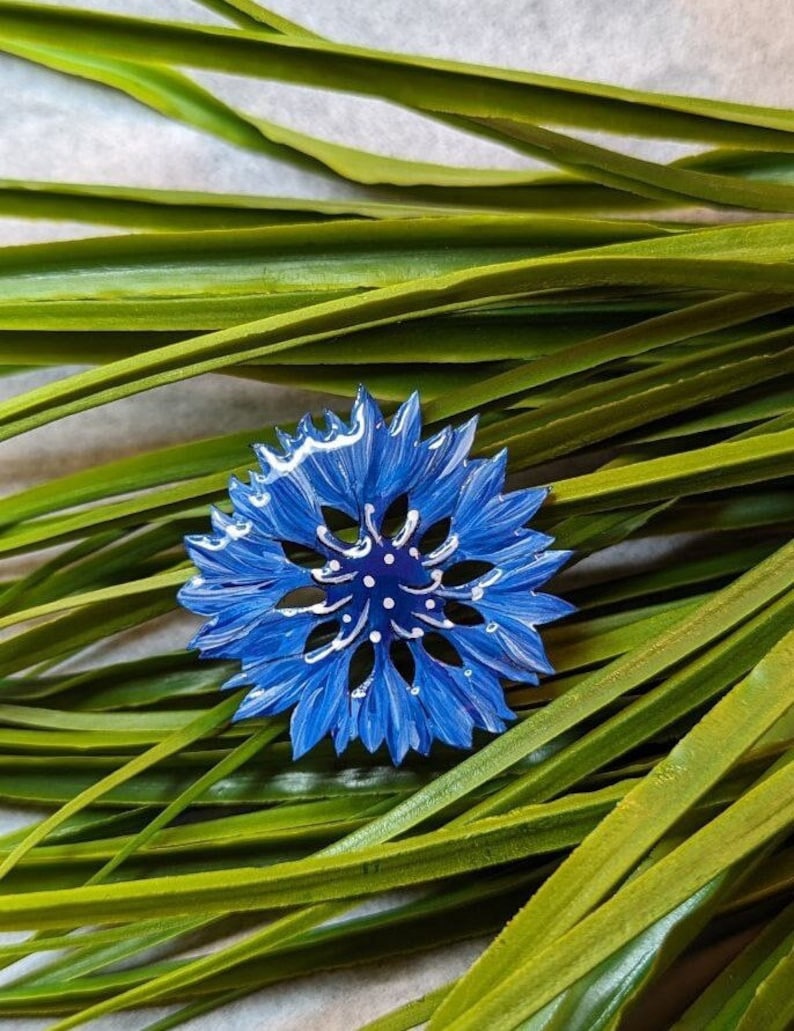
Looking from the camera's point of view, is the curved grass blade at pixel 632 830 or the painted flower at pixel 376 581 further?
the painted flower at pixel 376 581

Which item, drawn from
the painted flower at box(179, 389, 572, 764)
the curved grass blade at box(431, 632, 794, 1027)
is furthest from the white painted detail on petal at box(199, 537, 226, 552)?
the curved grass blade at box(431, 632, 794, 1027)

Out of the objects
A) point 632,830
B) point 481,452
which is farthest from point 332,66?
point 632,830

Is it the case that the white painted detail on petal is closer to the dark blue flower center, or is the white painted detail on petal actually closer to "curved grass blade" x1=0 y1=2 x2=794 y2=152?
the dark blue flower center

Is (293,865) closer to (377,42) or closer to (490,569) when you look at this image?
(490,569)

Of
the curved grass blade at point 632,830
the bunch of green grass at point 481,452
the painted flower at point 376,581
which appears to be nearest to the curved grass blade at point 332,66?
the bunch of green grass at point 481,452

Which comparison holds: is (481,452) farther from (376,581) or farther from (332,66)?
(332,66)

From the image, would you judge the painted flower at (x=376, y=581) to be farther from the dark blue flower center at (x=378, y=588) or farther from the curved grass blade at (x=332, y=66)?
the curved grass blade at (x=332, y=66)
